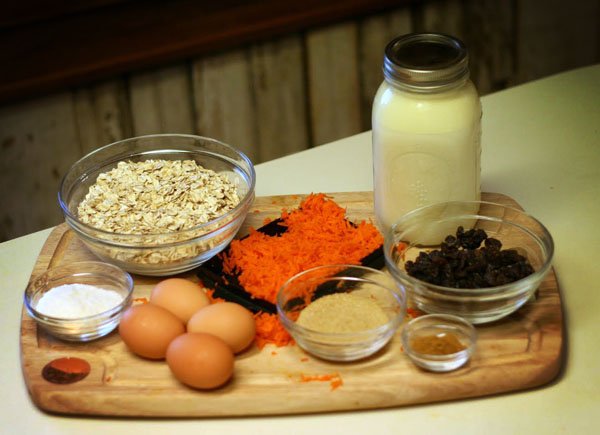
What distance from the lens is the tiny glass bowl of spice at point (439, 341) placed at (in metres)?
1.54

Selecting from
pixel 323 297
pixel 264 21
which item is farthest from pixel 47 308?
pixel 264 21

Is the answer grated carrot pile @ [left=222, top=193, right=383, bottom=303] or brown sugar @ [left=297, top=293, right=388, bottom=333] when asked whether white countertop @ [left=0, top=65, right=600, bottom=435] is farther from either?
grated carrot pile @ [left=222, top=193, right=383, bottom=303]

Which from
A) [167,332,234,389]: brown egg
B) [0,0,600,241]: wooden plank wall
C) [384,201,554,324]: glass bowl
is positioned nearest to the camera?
[167,332,234,389]: brown egg

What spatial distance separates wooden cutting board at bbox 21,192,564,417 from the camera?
4.99ft

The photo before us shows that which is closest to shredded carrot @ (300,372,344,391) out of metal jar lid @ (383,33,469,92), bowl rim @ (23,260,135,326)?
bowl rim @ (23,260,135,326)

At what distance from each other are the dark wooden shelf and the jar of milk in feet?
4.22

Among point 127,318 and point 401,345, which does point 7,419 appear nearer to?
point 127,318

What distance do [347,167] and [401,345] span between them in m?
0.76

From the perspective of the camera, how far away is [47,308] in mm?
1678

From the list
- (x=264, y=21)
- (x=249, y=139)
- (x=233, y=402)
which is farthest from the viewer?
(x=249, y=139)

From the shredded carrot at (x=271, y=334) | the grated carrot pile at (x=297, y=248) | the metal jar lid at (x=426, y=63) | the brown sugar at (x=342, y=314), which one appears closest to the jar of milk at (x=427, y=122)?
the metal jar lid at (x=426, y=63)

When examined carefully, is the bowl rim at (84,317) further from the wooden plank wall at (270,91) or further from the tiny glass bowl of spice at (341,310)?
the wooden plank wall at (270,91)

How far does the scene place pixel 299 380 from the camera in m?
1.55

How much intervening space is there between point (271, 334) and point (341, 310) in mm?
126
